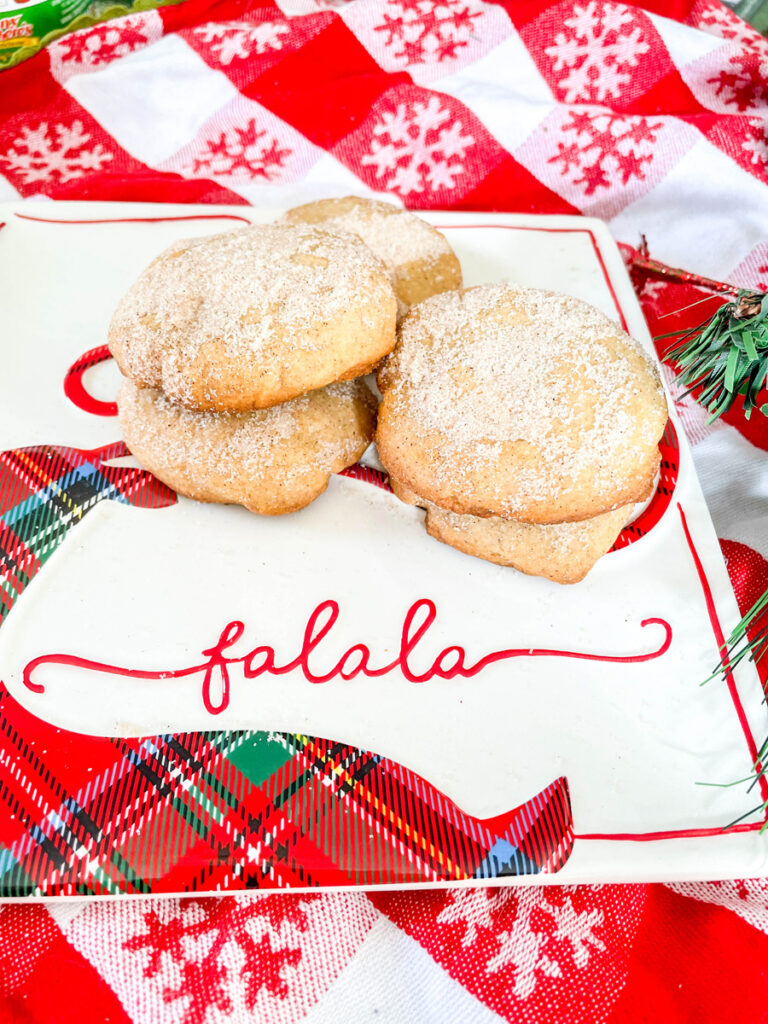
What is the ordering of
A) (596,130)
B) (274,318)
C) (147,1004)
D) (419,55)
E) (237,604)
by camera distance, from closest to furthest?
(147,1004) → (274,318) → (237,604) → (596,130) → (419,55)

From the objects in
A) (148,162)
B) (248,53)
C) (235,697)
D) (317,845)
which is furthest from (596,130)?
(317,845)

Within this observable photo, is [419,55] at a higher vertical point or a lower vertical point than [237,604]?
higher

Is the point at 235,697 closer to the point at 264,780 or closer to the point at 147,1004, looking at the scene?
the point at 264,780

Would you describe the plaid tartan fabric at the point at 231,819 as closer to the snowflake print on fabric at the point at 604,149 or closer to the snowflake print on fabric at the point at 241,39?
the snowflake print on fabric at the point at 604,149

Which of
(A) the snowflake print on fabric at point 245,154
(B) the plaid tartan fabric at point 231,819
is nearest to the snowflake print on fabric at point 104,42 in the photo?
(A) the snowflake print on fabric at point 245,154

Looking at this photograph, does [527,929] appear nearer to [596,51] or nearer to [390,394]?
[390,394]

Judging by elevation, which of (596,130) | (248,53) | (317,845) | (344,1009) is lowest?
(344,1009)

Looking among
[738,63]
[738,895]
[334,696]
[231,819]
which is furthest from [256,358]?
[738,63]
